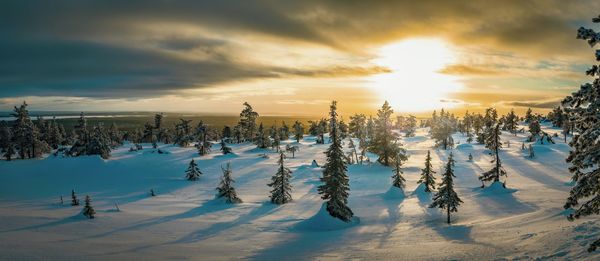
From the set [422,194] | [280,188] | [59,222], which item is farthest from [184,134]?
[59,222]

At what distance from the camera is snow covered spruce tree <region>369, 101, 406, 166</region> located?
63781mm

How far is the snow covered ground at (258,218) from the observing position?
64.4ft

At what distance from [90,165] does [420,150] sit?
248ft

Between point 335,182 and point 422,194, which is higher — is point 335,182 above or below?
above

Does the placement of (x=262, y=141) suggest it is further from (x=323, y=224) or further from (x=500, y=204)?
(x=323, y=224)

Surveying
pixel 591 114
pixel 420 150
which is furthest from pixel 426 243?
pixel 420 150

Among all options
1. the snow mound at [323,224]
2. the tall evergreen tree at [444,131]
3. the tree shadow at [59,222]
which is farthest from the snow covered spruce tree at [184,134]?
the snow mound at [323,224]

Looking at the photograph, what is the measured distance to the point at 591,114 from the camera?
36.8 ft

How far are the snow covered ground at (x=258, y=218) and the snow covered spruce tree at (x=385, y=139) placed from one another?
2640 millimetres

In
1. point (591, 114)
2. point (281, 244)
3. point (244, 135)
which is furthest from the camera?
point (244, 135)

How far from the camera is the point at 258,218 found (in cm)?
3222

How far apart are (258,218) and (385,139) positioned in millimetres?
37756

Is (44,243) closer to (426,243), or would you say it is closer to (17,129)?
(426,243)

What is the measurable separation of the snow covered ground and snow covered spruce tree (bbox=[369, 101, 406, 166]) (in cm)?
264
